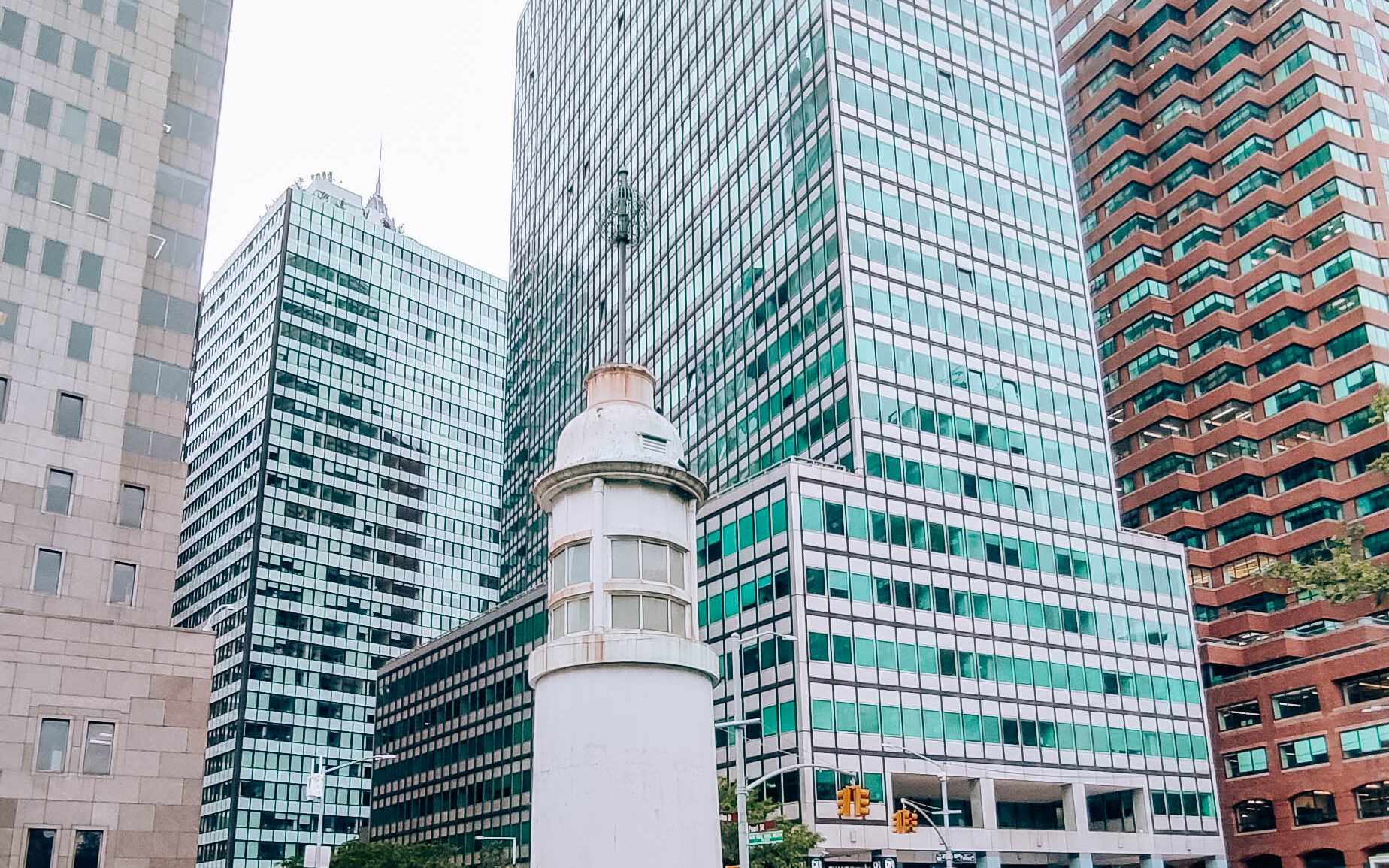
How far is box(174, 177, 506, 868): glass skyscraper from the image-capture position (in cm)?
13412

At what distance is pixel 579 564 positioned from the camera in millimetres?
22047

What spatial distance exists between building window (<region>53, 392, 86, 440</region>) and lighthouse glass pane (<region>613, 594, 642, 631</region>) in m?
29.5

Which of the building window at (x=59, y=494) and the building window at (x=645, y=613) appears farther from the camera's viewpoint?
the building window at (x=59, y=494)

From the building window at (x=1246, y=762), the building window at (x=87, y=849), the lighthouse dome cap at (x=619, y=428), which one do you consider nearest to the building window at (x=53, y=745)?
the building window at (x=87, y=849)

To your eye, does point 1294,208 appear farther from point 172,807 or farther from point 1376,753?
point 172,807

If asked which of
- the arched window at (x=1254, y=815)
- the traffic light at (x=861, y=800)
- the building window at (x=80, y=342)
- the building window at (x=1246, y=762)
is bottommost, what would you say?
the traffic light at (x=861, y=800)

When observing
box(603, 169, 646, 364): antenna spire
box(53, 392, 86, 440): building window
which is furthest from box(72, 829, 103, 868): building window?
box(603, 169, 646, 364): antenna spire

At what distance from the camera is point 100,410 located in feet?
144

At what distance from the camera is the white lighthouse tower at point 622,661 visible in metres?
20.0

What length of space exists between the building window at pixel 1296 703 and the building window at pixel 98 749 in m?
73.3

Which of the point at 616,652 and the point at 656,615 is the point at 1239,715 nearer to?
the point at 656,615

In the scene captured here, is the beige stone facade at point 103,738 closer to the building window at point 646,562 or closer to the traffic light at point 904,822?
the traffic light at point 904,822

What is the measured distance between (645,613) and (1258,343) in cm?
9226

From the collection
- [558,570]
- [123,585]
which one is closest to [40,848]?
[123,585]
